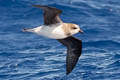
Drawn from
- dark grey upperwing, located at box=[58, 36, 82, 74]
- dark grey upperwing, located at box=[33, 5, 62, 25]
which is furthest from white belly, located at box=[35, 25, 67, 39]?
dark grey upperwing, located at box=[58, 36, 82, 74]

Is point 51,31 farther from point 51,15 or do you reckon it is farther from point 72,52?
point 72,52

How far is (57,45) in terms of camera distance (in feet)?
49.1

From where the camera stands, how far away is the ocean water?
12517mm

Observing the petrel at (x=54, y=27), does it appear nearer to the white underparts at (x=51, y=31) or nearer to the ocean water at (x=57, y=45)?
the white underparts at (x=51, y=31)

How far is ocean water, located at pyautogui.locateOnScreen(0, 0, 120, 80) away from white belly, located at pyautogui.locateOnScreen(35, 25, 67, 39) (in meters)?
2.81

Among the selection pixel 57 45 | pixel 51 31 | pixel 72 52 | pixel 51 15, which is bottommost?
pixel 57 45

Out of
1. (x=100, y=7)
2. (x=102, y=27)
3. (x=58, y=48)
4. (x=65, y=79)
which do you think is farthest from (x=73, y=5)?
(x=65, y=79)

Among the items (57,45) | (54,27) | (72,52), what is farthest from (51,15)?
(57,45)

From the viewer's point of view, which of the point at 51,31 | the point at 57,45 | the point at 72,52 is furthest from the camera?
the point at 57,45

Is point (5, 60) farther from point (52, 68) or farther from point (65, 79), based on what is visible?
point (65, 79)

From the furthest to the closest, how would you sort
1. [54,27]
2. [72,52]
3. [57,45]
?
[57,45]
[72,52]
[54,27]

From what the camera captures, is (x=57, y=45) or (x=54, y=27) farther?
(x=57, y=45)

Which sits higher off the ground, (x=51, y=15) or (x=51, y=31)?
(x=51, y=15)

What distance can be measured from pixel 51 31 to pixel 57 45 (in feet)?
17.7
